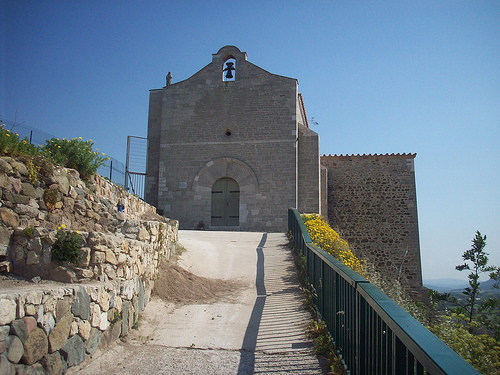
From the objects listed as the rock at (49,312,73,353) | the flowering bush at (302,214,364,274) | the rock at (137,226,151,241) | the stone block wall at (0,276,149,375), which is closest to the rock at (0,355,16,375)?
the stone block wall at (0,276,149,375)

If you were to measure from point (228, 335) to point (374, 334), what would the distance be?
8.76ft

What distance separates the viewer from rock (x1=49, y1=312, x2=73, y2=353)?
3.60m

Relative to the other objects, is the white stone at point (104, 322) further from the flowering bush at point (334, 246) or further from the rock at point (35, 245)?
the flowering bush at point (334, 246)

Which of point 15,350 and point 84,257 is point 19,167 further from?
point 15,350

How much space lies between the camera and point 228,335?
516 centimetres

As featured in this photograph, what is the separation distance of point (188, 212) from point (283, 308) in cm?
1068

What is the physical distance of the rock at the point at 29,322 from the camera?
3.30m

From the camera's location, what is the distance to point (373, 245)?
17031mm

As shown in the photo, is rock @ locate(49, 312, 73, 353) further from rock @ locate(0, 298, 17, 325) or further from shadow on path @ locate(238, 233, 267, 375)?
shadow on path @ locate(238, 233, 267, 375)

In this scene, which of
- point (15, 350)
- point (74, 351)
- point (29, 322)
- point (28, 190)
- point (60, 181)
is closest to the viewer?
point (15, 350)

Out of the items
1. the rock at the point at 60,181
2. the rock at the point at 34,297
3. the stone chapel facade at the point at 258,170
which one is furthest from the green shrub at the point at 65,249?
the stone chapel facade at the point at 258,170

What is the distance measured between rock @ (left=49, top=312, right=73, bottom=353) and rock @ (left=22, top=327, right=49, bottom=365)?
0.08 m

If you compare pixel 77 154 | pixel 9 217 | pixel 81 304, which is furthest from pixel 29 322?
pixel 77 154

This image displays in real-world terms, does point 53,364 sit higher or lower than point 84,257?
lower
